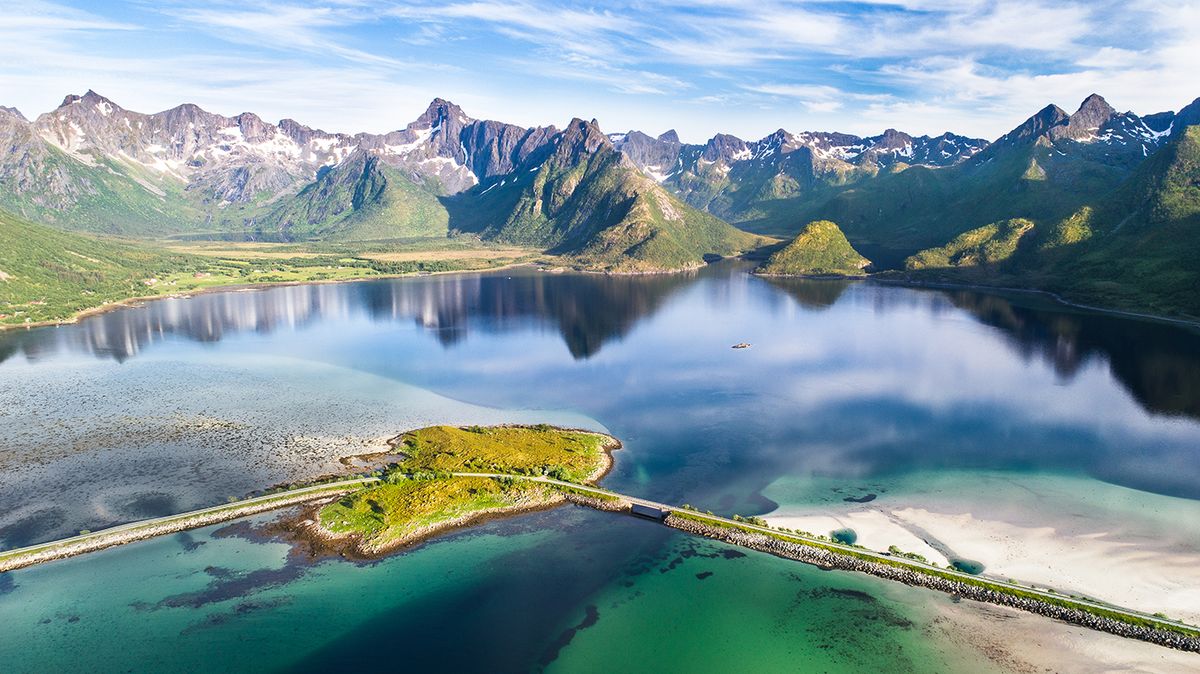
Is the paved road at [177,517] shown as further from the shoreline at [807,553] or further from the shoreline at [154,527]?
the shoreline at [807,553]

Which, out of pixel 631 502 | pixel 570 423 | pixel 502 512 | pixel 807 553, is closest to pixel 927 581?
pixel 807 553

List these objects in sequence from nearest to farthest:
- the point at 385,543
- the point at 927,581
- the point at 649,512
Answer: the point at 927,581, the point at 385,543, the point at 649,512

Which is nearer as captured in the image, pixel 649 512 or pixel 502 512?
pixel 649 512

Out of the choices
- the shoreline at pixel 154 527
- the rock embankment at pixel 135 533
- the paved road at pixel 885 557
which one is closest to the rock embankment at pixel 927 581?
the paved road at pixel 885 557

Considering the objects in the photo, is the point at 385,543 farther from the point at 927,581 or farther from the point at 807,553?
the point at 927,581

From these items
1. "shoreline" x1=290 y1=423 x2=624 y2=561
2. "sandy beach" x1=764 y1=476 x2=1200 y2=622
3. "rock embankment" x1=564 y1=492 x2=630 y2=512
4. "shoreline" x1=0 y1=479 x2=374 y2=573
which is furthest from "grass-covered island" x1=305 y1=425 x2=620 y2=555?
"sandy beach" x1=764 y1=476 x2=1200 y2=622

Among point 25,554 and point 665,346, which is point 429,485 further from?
point 665,346

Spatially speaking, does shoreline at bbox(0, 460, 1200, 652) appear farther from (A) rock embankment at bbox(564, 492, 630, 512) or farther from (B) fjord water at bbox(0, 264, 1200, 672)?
(B) fjord water at bbox(0, 264, 1200, 672)

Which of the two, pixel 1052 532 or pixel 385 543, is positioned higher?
pixel 1052 532
